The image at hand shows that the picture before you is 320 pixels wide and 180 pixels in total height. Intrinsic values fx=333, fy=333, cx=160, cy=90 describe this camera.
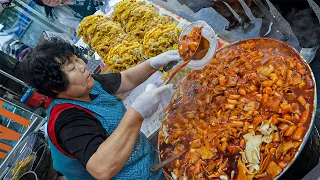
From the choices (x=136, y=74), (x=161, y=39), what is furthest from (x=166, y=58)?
(x=161, y=39)

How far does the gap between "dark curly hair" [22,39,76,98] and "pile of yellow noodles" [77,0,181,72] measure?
1280 millimetres

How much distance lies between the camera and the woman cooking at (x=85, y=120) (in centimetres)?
183

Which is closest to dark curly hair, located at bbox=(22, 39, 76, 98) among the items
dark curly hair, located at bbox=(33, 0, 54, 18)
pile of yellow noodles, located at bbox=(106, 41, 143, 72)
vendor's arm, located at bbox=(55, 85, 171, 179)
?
vendor's arm, located at bbox=(55, 85, 171, 179)

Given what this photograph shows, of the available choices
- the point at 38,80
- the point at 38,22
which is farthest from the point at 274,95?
the point at 38,22

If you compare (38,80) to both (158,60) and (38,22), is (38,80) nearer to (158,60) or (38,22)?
(158,60)

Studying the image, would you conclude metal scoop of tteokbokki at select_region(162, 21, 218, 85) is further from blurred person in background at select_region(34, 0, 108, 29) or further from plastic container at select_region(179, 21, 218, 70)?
blurred person in background at select_region(34, 0, 108, 29)

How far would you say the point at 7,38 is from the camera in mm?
6520

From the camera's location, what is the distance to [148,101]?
1997 mm

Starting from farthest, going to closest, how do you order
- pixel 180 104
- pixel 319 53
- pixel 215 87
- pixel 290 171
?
pixel 319 53 < pixel 180 104 < pixel 215 87 < pixel 290 171

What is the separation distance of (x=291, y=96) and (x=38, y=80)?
150 centimetres

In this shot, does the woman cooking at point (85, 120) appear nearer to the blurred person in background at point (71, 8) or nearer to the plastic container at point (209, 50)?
the plastic container at point (209, 50)

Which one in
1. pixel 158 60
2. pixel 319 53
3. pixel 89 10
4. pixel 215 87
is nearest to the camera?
pixel 215 87

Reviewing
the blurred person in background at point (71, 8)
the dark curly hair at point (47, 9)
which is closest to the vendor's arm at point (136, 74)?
the blurred person in background at point (71, 8)

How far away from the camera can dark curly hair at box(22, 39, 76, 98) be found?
2.01m
